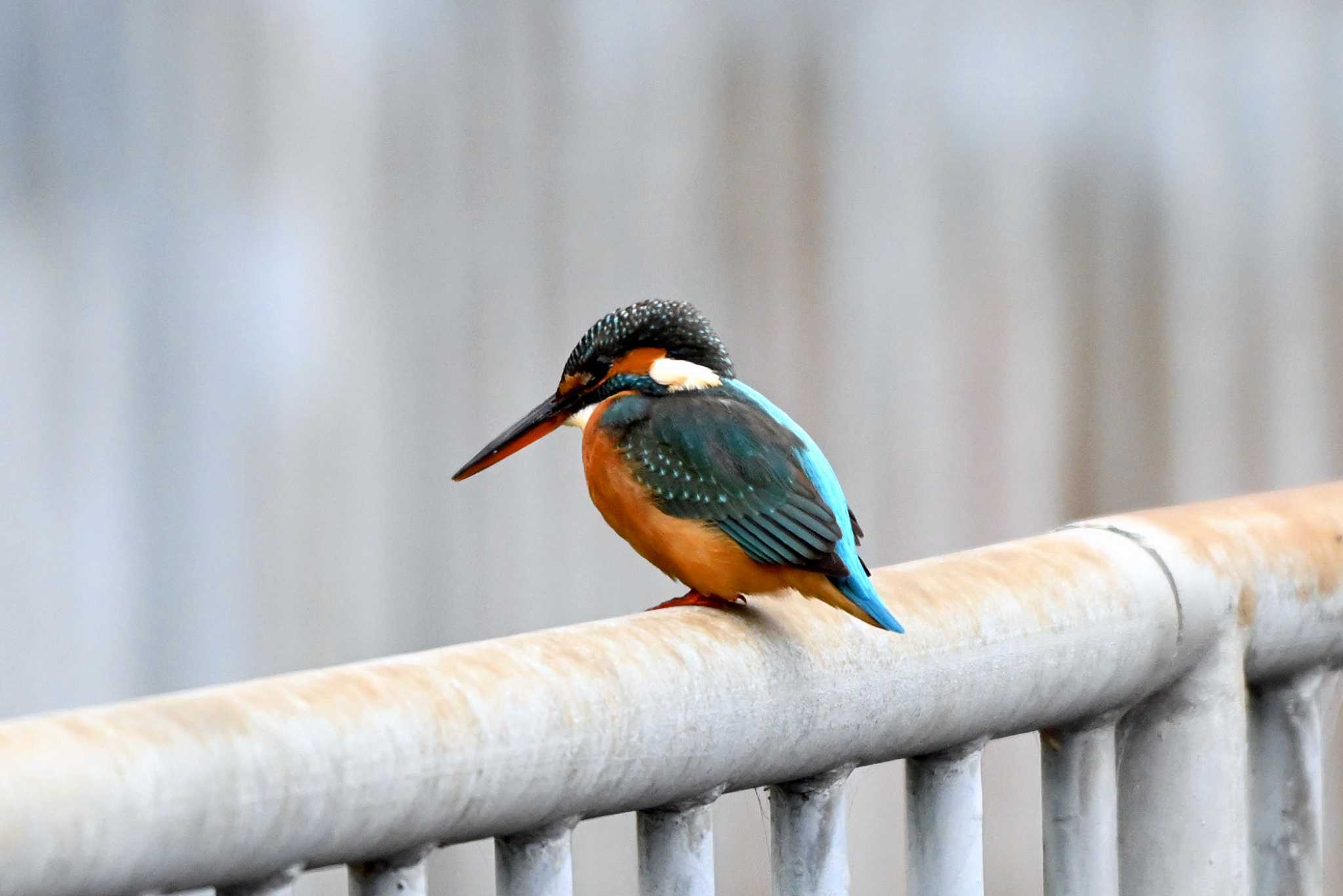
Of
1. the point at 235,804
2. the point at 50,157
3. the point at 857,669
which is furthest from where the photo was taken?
the point at 50,157

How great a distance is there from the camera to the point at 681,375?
4.67 feet

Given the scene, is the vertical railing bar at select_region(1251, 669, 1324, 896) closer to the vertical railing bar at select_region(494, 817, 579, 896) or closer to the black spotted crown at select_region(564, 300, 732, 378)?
the black spotted crown at select_region(564, 300, 732, 378)

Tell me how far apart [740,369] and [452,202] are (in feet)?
1.47

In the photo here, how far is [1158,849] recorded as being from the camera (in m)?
1.17

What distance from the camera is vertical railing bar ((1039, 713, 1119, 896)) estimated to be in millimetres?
1097

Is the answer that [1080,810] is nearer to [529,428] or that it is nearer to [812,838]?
[812,838]

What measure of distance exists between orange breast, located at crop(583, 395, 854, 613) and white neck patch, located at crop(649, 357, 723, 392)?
0.04m

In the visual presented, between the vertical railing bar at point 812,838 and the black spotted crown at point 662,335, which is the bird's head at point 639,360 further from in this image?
the vertical railing bar at point 812,838

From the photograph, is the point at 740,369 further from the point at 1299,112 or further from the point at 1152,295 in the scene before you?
the point at 1299,112

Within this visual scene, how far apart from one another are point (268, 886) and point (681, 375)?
772 millimetres

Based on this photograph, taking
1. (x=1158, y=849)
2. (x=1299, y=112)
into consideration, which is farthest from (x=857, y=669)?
(x=1299, y=112)

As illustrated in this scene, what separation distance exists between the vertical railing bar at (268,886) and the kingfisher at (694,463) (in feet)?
1.65

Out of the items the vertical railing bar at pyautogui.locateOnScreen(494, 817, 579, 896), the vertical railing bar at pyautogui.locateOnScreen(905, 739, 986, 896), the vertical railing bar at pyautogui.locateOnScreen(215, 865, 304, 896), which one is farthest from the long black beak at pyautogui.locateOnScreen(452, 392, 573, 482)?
the vertical railing bar at pyautogui.locateOnScreen(215, 865, 304, 896)

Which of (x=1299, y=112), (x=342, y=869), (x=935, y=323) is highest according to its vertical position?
(x=1299, y=112)
